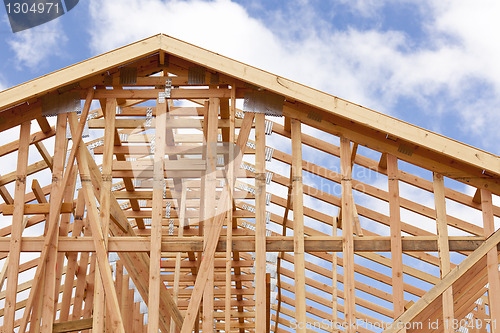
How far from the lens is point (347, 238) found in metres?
9.16

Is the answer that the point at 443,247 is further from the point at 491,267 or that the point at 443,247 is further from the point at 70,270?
the point at 70,270

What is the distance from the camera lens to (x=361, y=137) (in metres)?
9.59

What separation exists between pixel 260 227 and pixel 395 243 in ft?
6.33

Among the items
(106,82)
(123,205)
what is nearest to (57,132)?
(106,82)

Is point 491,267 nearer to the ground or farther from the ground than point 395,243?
nearer to the ground

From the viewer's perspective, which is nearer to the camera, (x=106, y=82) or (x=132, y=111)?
(x=106, y=82)

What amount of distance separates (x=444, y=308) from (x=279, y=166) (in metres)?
4.90

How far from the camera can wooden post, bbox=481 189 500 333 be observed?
8.88 meters

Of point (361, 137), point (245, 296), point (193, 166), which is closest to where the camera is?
point (361, 137)

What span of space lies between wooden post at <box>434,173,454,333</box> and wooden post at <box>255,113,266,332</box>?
2490mm

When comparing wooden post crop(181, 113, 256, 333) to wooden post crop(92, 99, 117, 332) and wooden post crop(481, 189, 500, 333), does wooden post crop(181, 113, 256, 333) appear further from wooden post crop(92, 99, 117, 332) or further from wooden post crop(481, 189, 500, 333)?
wooden post crop(481, 189, 500, 333)

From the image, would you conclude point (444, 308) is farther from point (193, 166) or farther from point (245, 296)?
point (245, 296)

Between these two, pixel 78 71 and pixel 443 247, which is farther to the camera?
pixel 78 71

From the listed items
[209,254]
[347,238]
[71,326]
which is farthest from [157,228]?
[347,238]
